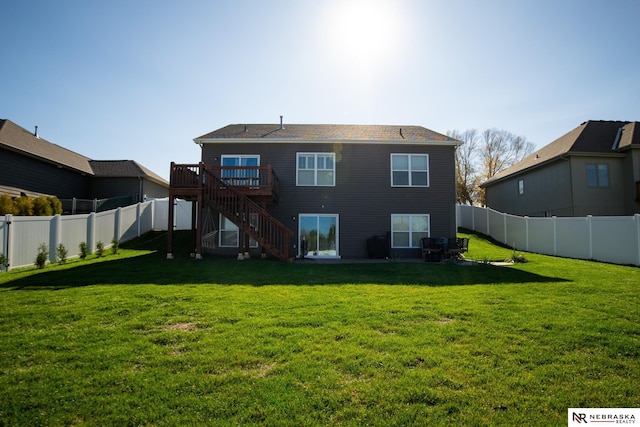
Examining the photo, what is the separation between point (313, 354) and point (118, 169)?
77.3ft

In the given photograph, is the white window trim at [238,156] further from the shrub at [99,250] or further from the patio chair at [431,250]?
the patio chair at [431,250]

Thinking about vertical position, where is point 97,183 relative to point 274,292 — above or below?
above

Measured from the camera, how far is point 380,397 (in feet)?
9.35

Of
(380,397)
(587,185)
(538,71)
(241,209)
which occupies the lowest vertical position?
(380,397)

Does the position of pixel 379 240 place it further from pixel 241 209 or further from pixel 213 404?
pixel 213 404

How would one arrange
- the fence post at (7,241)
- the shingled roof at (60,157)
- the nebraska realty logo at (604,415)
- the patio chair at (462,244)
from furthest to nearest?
the shingled roof at (60,157), the patio chair at (462,244), the fence post at (7,241), the nebraska realty logo at (604,415)

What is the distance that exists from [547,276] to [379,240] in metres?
6.64

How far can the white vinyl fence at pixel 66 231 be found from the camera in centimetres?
912

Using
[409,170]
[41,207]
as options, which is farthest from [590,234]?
[41,207]

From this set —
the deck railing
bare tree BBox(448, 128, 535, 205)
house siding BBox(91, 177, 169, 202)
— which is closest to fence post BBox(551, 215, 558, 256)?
the deck railing

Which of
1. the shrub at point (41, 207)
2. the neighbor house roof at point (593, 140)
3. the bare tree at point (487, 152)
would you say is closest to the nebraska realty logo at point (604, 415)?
the shrub at point (41, 207)

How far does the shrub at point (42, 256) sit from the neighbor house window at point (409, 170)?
13.0 meters

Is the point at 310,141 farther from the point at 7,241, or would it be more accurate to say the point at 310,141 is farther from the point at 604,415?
the point at 604,415

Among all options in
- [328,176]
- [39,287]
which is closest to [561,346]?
[39,287]
